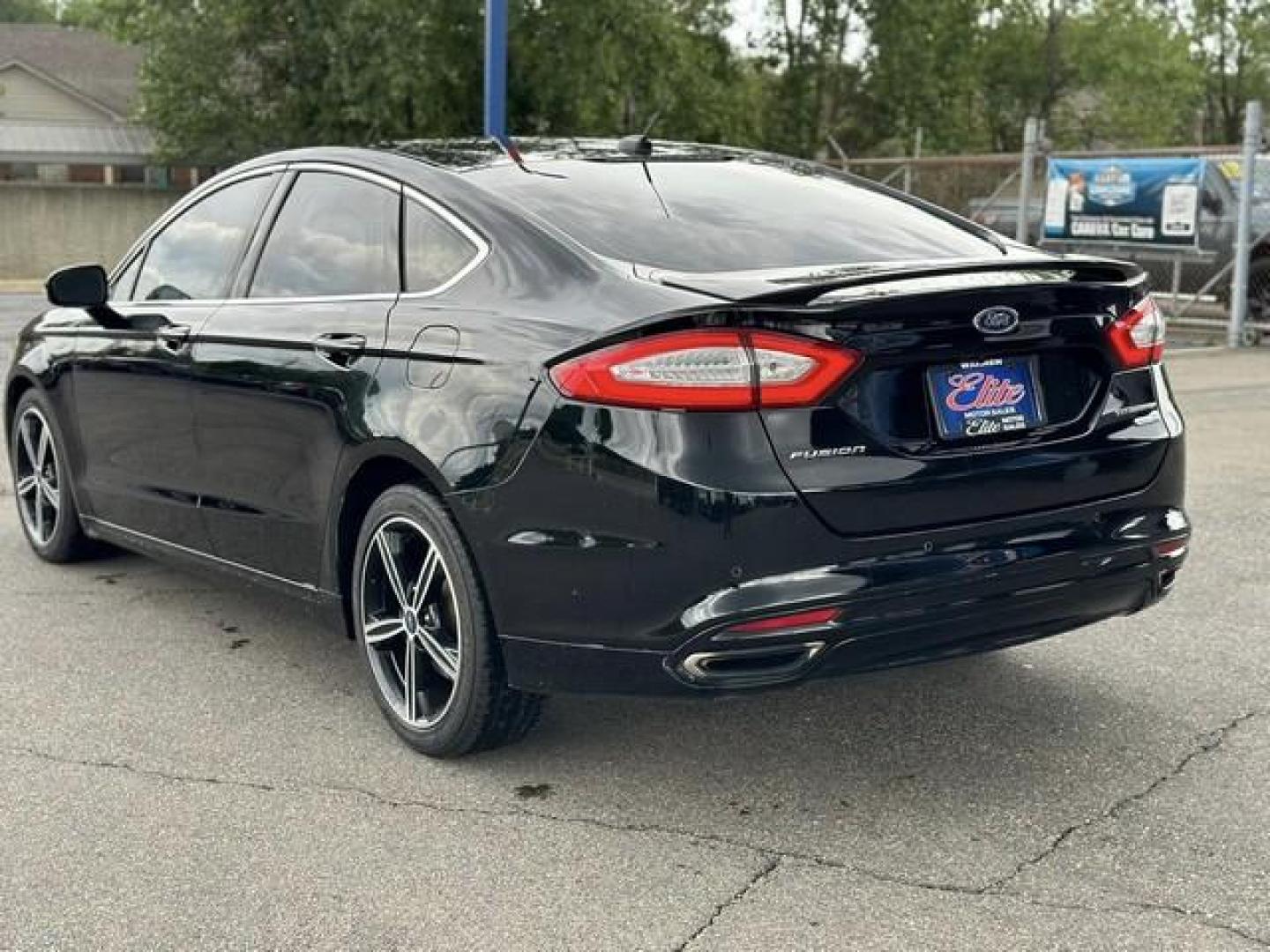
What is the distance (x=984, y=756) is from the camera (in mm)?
4000

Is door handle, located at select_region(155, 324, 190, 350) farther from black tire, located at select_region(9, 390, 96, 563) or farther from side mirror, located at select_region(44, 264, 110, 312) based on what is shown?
black tire, located at select_region(9, 390, 96, 563)

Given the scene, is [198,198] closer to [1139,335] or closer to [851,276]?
[851,276]

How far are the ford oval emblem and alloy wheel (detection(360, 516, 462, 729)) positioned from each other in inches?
55.2

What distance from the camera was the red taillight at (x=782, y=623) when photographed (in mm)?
3312

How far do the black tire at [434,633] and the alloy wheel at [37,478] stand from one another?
2.35 metres

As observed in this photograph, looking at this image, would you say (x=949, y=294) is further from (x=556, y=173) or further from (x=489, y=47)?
(x=489, y=47)

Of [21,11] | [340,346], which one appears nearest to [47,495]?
[340,346]

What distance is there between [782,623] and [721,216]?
4.21ft

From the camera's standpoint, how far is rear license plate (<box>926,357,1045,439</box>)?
3482mm

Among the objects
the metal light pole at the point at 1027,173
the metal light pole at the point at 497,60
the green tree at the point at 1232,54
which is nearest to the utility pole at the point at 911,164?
the metal light pole at the point at 1027,173

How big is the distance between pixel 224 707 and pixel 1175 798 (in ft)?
8.48

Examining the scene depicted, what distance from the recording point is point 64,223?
34531 millimetres

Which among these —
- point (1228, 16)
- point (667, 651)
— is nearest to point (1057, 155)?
point (667, 651)

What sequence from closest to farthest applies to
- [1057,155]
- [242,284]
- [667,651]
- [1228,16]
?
[667,651], [242,284], [1057,155], [1228,16]
